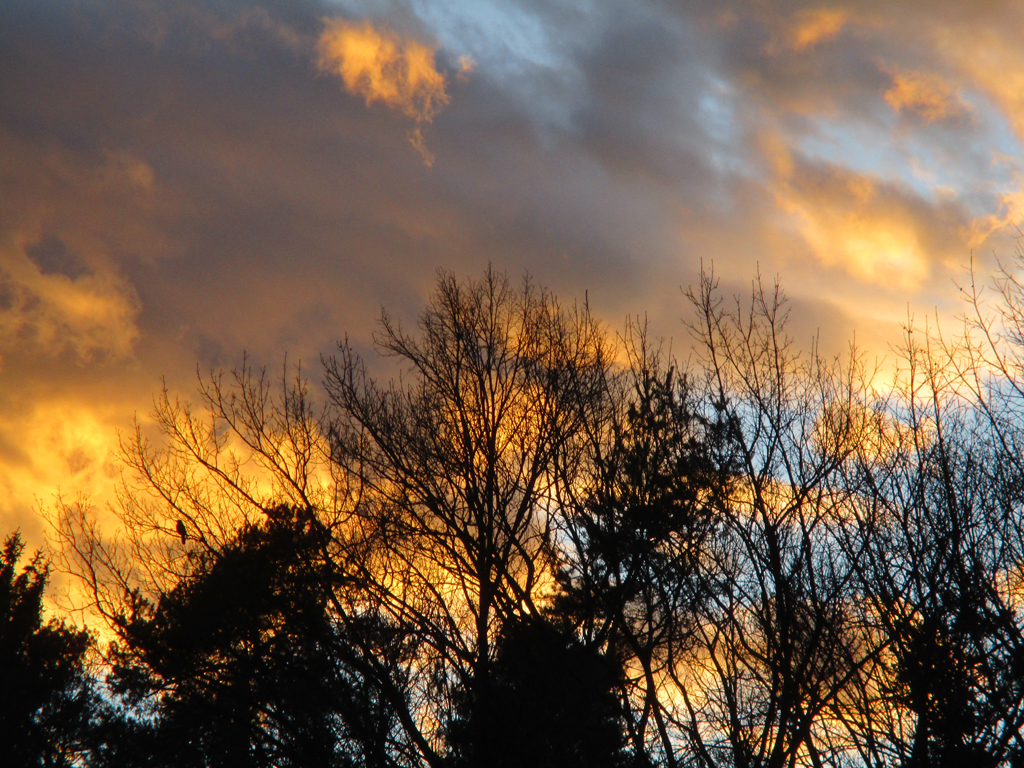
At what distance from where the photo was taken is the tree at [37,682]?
22.1 m

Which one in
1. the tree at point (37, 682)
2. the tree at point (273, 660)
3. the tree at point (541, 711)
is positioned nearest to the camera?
the tree at point (541, 711)

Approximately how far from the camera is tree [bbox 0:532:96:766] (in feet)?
72.4

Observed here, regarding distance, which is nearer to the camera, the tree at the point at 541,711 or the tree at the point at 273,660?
the tree at the point at 541,711

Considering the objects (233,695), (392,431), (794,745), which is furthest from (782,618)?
(233,695)

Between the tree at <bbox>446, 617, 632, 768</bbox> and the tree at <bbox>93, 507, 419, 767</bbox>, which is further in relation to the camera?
the tree at <bbox>93, 507, 419, 767</bbox>

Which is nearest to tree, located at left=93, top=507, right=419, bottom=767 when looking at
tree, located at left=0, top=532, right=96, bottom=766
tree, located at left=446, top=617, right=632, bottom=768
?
tree, located at left=446, top=617, right=632, bottom=768

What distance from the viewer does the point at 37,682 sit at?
2377 cm

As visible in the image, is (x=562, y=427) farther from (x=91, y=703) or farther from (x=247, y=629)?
(x=91, y=703)

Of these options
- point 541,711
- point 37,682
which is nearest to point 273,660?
point 541,711

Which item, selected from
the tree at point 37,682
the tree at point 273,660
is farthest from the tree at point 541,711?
the tree at point 37,682

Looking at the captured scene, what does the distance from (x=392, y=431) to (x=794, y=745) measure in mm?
6593

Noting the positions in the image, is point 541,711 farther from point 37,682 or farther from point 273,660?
point 37,682

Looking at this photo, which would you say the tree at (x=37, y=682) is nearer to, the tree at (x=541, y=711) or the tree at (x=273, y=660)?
the tree at (x=273, y=660)

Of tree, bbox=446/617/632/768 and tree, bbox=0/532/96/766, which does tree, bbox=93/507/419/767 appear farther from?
tree, bbox=0/532/96/766
